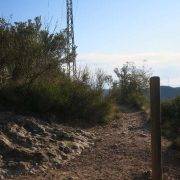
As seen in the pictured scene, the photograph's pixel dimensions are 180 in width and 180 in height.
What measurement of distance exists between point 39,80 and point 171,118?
543 cm

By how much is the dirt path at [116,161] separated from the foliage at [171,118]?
2.37ft

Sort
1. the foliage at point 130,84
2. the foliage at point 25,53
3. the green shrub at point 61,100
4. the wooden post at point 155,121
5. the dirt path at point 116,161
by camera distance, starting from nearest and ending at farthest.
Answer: the wooden post at point 155,121 < the dirt path at point 116,161 < the green shrub at point 61,100 < the foliage at point 25,53 < the foliage at point 130,84

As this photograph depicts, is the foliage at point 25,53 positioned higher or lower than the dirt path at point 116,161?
higher

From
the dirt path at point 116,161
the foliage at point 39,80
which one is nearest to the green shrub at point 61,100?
the foliage at point 39,80

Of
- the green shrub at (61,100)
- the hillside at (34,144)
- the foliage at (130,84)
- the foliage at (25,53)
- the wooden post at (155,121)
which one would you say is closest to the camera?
the wooden post at (155,121)

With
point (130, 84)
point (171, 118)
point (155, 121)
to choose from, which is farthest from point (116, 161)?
point (130, 84)

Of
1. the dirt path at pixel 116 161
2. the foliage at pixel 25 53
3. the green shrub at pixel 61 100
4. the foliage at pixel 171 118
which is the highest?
the foliage at pixel 25 53

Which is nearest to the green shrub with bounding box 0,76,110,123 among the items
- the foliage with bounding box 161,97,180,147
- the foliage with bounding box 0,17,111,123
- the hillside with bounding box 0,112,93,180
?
the foliage with bounding box 0,17,111,123

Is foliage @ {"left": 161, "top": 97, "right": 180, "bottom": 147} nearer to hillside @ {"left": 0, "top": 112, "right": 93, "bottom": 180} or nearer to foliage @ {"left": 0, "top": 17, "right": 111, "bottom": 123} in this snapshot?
foliage @ {"left": 0, "top": 17, "right": 111, "bottom": 123}

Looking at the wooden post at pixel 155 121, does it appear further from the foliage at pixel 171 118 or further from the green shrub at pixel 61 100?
the green shrub at pixel 61 100

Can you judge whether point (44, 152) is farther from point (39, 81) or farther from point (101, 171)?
point (39, 81)

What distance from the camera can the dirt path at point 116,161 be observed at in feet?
27.6

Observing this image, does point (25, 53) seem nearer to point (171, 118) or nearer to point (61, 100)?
point (61, 100)

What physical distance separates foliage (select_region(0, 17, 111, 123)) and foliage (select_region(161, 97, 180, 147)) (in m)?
2.00
